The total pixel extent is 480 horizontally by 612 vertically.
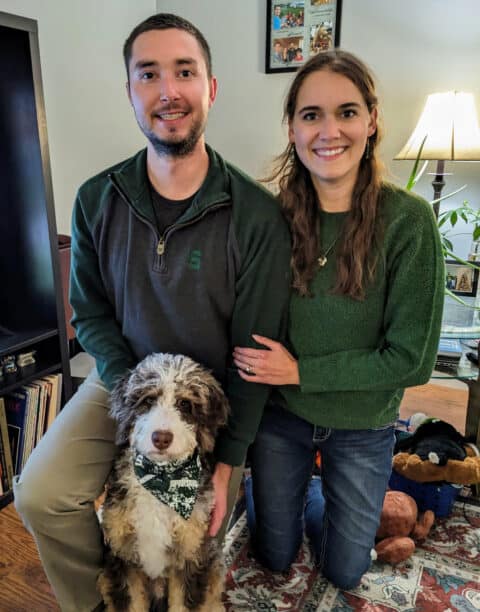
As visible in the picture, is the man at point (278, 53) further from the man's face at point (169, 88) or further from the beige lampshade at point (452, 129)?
the man's face at point (169, 88)

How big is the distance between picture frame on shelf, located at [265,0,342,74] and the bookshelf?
1429mm

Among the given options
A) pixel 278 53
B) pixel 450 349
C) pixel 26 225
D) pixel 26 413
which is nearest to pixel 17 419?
pixel 26 413

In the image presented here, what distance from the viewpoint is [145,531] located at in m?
1.14

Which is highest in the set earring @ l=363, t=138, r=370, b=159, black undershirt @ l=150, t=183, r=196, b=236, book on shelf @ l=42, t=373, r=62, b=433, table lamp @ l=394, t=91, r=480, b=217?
table lamp @ l=394, t=91, r=480, b=217

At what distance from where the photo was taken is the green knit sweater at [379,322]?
1.21 metres

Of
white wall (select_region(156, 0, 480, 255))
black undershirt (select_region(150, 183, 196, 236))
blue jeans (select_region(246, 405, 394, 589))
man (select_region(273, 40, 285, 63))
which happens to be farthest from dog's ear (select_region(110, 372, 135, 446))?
man (select_region(273, 40, 285, 63))

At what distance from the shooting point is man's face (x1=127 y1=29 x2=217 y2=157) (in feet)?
4.06

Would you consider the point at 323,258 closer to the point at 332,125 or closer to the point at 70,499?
the point at 332,125

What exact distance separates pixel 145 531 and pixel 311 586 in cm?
64

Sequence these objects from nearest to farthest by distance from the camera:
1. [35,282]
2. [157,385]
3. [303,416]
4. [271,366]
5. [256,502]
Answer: [157,385] → [271,366] → [303,416] → [256,502] → [35,282]

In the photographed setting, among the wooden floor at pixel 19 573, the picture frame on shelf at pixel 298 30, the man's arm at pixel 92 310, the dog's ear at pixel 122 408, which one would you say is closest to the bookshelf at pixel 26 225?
the wooden floor at pixel 19 573

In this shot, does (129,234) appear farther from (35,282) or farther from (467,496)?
(467,496)

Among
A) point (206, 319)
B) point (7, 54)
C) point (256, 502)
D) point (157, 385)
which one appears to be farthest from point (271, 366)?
point (7, 54)

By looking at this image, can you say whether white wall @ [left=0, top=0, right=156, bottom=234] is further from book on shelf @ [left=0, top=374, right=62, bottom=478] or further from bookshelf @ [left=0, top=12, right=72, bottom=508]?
book on shelf @ [left=0, top=374, right=62, bottom=478]
